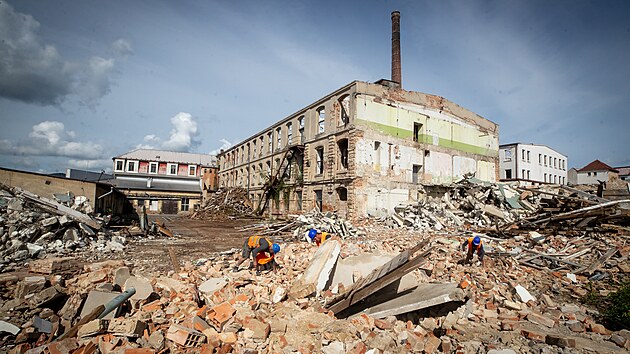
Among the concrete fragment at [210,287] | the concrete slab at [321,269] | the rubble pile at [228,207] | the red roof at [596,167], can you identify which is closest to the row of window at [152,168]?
the rubble pile at [228,207]

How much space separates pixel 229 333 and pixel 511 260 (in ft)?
26.8

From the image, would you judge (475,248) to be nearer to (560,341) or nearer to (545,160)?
(560,341)

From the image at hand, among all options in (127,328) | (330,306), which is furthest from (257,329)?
(127,328)

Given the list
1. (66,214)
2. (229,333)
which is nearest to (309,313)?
(229,333)

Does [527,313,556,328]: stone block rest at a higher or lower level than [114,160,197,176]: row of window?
lower

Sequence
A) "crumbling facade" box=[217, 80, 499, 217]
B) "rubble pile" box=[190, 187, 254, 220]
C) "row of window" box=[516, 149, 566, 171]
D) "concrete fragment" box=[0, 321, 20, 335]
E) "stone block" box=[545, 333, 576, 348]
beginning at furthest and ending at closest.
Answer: "row of window" box=[516, 149, 566, 171], "rubble pile" box=[190, 187, 254, 220], "crumbling facade" box=[217, 80, 499, 217], "stone block" box=[545, 333, 576, 348], "concrete fragment" box=[0, 321, 20, 335]

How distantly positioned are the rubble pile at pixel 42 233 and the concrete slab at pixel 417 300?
9.32 m

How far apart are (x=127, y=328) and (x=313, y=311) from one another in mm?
3033

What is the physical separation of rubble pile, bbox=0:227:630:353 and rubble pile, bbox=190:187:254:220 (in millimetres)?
19865

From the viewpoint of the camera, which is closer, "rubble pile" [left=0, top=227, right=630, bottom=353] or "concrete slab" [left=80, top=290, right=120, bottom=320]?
"rubble pile" [left=0, top=227, right=630, bottom=353]

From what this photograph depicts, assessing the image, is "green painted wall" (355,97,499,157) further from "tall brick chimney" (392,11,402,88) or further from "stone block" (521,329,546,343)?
"stone block" (521,329,546,343)

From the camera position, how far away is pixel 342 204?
61.9 ft

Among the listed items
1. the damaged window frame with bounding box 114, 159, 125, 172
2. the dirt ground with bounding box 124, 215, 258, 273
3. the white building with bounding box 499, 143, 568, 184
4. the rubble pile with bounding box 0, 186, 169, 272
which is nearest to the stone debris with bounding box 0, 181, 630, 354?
the dirt ground with bounding box 124, 215, 258, 273

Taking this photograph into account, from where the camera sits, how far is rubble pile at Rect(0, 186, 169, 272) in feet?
29.7
